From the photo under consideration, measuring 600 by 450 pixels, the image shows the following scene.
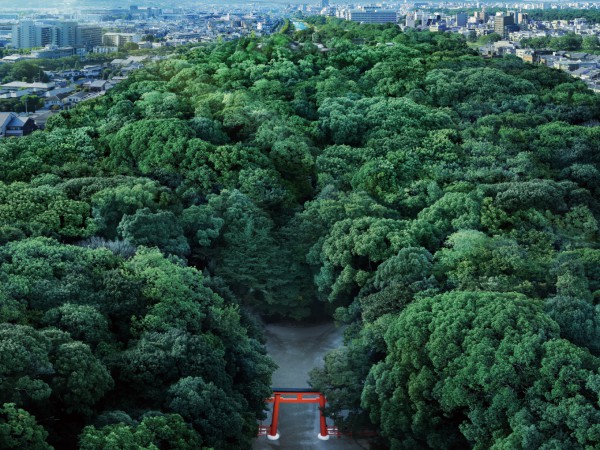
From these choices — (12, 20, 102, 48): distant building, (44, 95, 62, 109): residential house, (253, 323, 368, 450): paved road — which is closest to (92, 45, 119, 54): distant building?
(12, 20, 102, 48): distant building

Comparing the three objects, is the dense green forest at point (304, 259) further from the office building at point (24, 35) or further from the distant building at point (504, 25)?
the distant building at point (504, 25)

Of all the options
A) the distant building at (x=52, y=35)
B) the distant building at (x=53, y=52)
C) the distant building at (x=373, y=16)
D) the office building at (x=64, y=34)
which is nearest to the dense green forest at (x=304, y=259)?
the distant building at (x=53, y=52)

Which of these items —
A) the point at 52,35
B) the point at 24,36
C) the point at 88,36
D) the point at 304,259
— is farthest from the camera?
the point at 88,36

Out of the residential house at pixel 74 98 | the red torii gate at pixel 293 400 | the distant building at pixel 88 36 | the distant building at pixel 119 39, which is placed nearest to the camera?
the red torii gate at pixel 293 400

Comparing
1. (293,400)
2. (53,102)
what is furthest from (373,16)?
(293,400)

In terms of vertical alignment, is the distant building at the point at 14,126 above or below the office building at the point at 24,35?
below

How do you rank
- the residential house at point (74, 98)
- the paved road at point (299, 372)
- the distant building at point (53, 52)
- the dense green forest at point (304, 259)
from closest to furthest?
1. the dense green forest at point (304, 259)
2. the paved road at point (299, 372)
3. the residential house at point (74, 98)
4. the distant building at point (53, 52)

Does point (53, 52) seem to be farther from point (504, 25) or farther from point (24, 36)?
point (504, 25)
